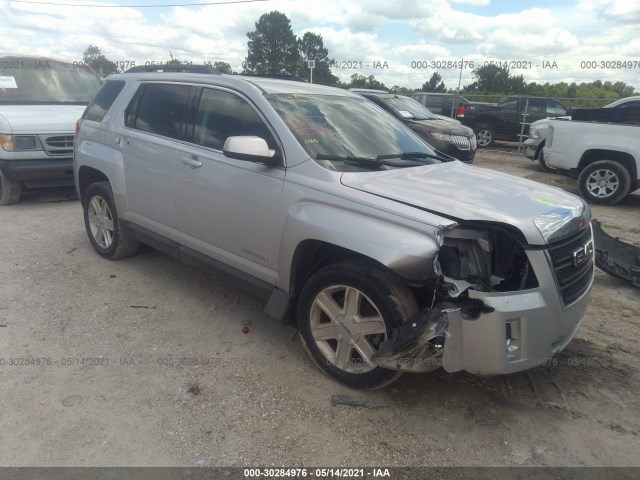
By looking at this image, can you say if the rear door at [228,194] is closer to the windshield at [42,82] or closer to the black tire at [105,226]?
the black tire at [105,226]

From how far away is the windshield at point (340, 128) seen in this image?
11.1ft

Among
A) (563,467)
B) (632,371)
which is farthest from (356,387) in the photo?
(632,371)

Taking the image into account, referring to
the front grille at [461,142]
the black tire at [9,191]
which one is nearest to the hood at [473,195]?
the black tire at [9,191]

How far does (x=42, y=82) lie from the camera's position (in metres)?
8.11

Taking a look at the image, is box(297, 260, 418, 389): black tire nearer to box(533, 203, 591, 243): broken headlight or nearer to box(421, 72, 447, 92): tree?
box(533, 203, 591, 243): broken headlight

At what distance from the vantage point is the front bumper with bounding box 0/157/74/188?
22.7 ft

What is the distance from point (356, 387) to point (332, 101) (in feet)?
7.39

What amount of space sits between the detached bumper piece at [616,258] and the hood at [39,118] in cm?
700

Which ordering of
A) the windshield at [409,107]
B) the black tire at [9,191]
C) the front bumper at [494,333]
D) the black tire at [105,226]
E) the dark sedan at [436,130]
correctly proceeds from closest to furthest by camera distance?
the front bumper at [494,333]
the black tire at [105,226]
the black tire at [9,191]
the dark sedan at [436,130]
the windshield at [409,107]

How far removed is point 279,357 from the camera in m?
3.55

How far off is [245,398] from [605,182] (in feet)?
26.5

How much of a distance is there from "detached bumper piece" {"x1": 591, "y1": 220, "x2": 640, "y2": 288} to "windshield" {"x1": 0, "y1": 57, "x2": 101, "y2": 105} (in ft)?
25.9

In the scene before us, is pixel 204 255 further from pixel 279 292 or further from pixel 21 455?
pixel 21 455

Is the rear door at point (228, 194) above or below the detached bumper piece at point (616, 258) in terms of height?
above
